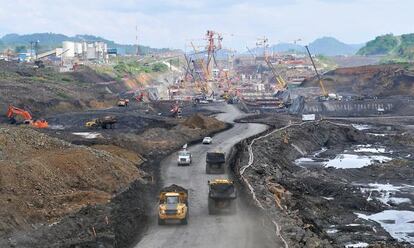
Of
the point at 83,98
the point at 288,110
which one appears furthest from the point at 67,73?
the point at 288,110

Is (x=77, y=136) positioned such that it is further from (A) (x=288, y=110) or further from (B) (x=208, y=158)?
(A) (x=288, y=110)

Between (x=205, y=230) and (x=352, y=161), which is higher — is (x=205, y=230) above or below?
above

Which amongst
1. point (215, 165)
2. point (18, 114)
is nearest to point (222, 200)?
point (215, 165)

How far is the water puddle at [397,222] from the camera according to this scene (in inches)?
1827

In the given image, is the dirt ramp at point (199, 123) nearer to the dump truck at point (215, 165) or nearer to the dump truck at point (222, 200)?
the dump truck at point (215, 165)

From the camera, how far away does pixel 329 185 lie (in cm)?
6212

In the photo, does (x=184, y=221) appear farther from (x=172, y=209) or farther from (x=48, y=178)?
(x=48, y=178)

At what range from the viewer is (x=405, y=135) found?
336 ft

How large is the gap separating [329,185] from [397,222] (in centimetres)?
1231

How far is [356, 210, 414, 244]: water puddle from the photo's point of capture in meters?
46.4

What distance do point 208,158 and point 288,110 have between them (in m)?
105

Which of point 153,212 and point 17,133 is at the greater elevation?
point 17,133

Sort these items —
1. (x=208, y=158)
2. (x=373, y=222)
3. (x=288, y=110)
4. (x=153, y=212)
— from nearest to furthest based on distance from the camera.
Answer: (x=153, y=212) < (x=373, y=222) < (x=208, y=158) < (x=288, y=110)

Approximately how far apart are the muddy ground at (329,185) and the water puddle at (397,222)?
3.1 inches
